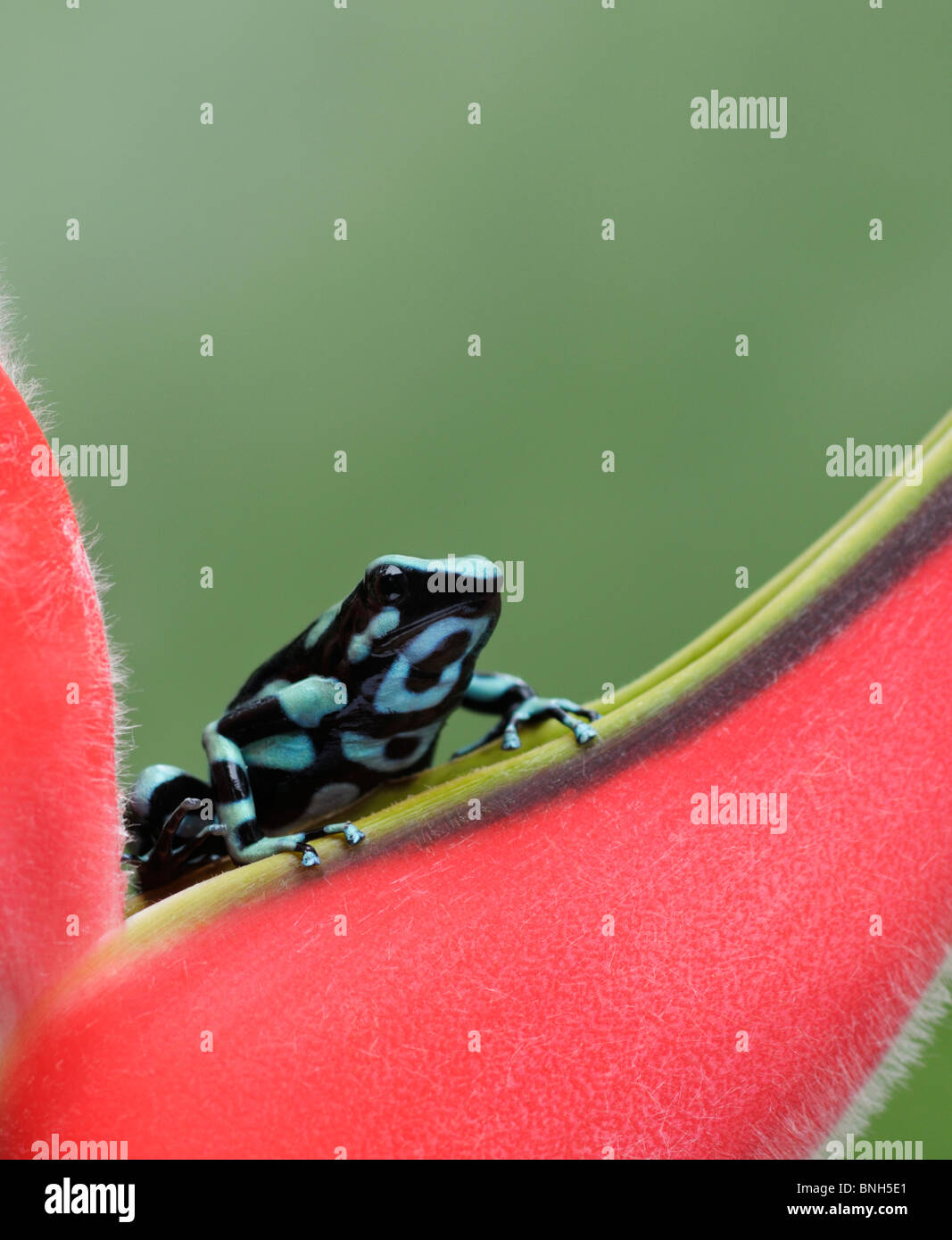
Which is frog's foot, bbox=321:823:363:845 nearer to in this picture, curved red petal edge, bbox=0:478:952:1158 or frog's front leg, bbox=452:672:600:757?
curved red petal edge, bbox=0:478:952:1158

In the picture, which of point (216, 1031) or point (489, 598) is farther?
point (489, 598)

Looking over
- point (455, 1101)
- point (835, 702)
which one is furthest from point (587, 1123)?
point (835, 702)

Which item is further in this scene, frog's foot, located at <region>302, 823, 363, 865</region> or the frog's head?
the frog's head

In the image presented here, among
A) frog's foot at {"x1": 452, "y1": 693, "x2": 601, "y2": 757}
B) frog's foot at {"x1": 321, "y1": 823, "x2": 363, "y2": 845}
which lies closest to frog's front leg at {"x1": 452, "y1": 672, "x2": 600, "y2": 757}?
frog's foot at {"x1": 452, "y1": 693, "x2": 601, "y2": 757}

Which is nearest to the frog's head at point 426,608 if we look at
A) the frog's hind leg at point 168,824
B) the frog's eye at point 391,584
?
the frog's eye at point 391,584

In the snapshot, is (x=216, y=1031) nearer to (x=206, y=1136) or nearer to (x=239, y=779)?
(x=206, y=1136)

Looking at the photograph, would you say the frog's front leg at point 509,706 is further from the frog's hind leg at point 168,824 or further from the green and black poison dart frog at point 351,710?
the frog's hind leg at point 168,824
